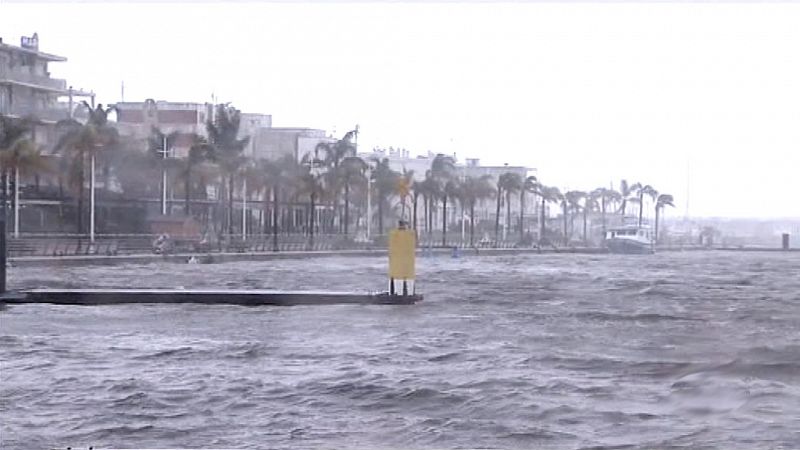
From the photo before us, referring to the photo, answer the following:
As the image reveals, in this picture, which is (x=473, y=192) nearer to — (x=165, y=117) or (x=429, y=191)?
(x=429, y=191)

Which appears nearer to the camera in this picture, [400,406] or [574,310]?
[400,406]

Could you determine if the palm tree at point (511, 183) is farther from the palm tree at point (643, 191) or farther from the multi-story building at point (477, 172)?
the palm tree at point (643, 191)

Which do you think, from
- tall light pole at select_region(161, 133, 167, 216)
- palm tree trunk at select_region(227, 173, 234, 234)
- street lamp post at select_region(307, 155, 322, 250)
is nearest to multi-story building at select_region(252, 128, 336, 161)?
street lamp post at select_region(307, 155, 322, 250)

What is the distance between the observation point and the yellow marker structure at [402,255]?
23.6 m

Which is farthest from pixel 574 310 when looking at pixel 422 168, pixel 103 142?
pixel 422 168

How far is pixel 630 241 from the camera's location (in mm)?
105125

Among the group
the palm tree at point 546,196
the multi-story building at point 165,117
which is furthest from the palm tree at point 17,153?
the palm tree at point 546,196

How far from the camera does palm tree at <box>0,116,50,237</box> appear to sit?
53281mm

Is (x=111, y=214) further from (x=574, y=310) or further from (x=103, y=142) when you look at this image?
(x=574, y=310)

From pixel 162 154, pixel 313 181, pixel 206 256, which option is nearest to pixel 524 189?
pixel 313 181

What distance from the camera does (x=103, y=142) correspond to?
2437 inches

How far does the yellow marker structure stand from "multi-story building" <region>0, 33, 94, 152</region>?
4310 cm

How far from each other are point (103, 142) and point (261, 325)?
4297cm

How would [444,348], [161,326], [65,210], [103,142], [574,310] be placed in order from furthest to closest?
[65,210] < [103,142] < [574,310] < [161,326] < [444,348]
